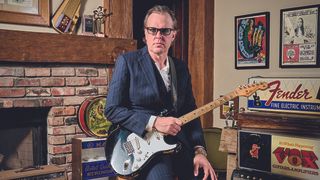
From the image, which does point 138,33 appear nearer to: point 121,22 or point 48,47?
point 121,22

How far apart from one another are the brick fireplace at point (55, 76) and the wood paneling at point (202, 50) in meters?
0.87

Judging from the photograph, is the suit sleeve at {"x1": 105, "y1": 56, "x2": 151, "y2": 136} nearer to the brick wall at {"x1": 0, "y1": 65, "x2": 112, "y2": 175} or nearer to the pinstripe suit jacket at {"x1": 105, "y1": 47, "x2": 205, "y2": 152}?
the pinstripe suit jacket at {"x1": 105, "y1": 47, "x2": 205, "y2": 152}

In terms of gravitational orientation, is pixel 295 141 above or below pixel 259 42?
below

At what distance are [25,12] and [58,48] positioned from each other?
355 mm

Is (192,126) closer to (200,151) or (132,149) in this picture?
(200,151)

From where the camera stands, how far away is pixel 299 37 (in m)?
3.03

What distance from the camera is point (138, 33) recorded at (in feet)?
13.1

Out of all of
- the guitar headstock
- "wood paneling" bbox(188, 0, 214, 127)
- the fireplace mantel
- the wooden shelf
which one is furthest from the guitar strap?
"wood paneling" bbox(188, 0, 214, 127)

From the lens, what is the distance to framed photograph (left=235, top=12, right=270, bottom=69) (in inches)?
130

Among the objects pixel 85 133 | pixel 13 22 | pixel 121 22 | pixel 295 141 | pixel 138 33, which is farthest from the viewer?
pixel 138 33

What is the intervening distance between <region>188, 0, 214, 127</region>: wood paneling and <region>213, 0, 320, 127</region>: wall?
0.06 meters

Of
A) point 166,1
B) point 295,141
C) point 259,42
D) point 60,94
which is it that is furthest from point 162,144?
point 166,1

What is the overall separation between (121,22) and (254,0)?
1262 mm

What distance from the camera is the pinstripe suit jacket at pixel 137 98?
6.10 feet
